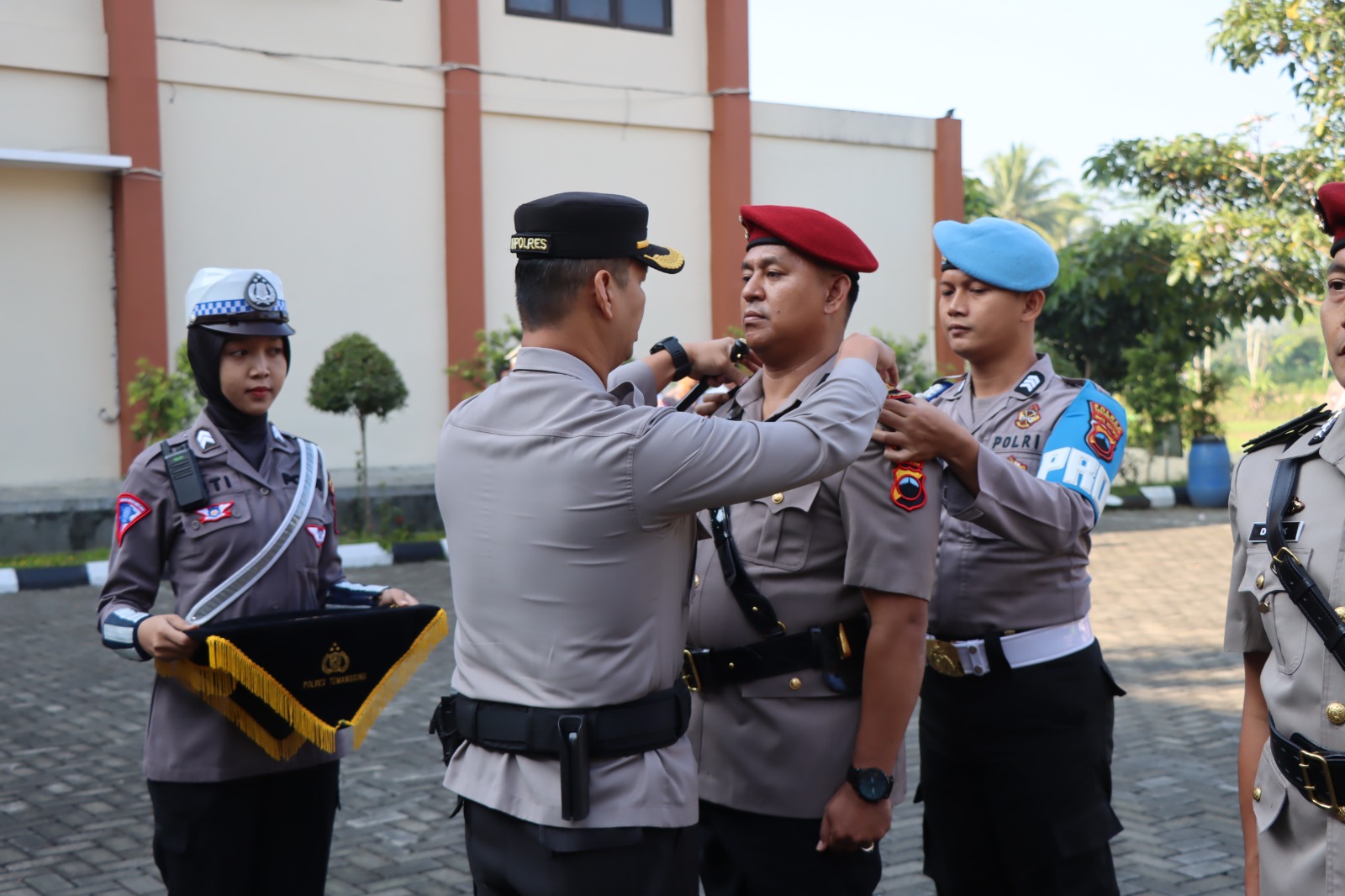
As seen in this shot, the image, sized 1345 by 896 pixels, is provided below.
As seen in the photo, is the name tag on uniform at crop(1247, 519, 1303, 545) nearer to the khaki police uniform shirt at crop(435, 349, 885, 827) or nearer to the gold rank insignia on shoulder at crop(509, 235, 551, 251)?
the khaki police uniform shirt at crop(435, 349, 885, 827)

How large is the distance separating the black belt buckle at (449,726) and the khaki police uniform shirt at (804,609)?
0.57 meters

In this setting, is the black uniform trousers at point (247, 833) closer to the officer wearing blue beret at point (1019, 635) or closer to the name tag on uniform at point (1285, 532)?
the officer wearing blue beret at point (1019, 635)

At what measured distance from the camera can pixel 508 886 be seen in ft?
7.39

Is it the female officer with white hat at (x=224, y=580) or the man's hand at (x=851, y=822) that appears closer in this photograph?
the man's hand at (x=851, y=822)

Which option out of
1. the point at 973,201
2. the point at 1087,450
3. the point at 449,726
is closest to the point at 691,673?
the point at 449,726

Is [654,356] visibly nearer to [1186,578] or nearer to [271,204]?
[1186,578]

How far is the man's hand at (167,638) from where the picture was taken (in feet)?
9.30

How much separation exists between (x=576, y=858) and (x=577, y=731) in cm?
22

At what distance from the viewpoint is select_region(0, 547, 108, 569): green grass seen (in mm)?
11211

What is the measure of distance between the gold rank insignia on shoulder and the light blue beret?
1.35 meters

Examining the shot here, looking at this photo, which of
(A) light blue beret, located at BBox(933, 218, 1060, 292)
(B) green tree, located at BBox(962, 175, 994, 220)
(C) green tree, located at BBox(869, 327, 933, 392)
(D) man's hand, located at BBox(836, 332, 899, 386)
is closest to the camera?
(D) man's hand, located at BBox(836, 332, 899, 386)

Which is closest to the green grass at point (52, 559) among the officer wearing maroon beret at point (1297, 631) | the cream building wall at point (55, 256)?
the cream building wall at point (55, 256)

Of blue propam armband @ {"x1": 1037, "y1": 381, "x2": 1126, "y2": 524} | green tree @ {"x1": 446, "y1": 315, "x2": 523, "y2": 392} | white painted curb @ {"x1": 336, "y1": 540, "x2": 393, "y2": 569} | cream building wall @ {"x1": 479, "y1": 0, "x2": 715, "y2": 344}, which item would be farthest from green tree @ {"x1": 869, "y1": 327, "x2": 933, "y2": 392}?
blue propam armband @ {"x1": 1037, "y1": 381, "x2": 1126, "y2": 524}

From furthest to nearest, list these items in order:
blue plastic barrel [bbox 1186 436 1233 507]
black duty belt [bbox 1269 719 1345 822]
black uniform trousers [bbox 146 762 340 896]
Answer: blue plastic barrel [bbox 1186 436 1233 507]
black uniform trousers [bbox 146 762 340 896]
black duty belt [bbox 1269 719 1345 822]
